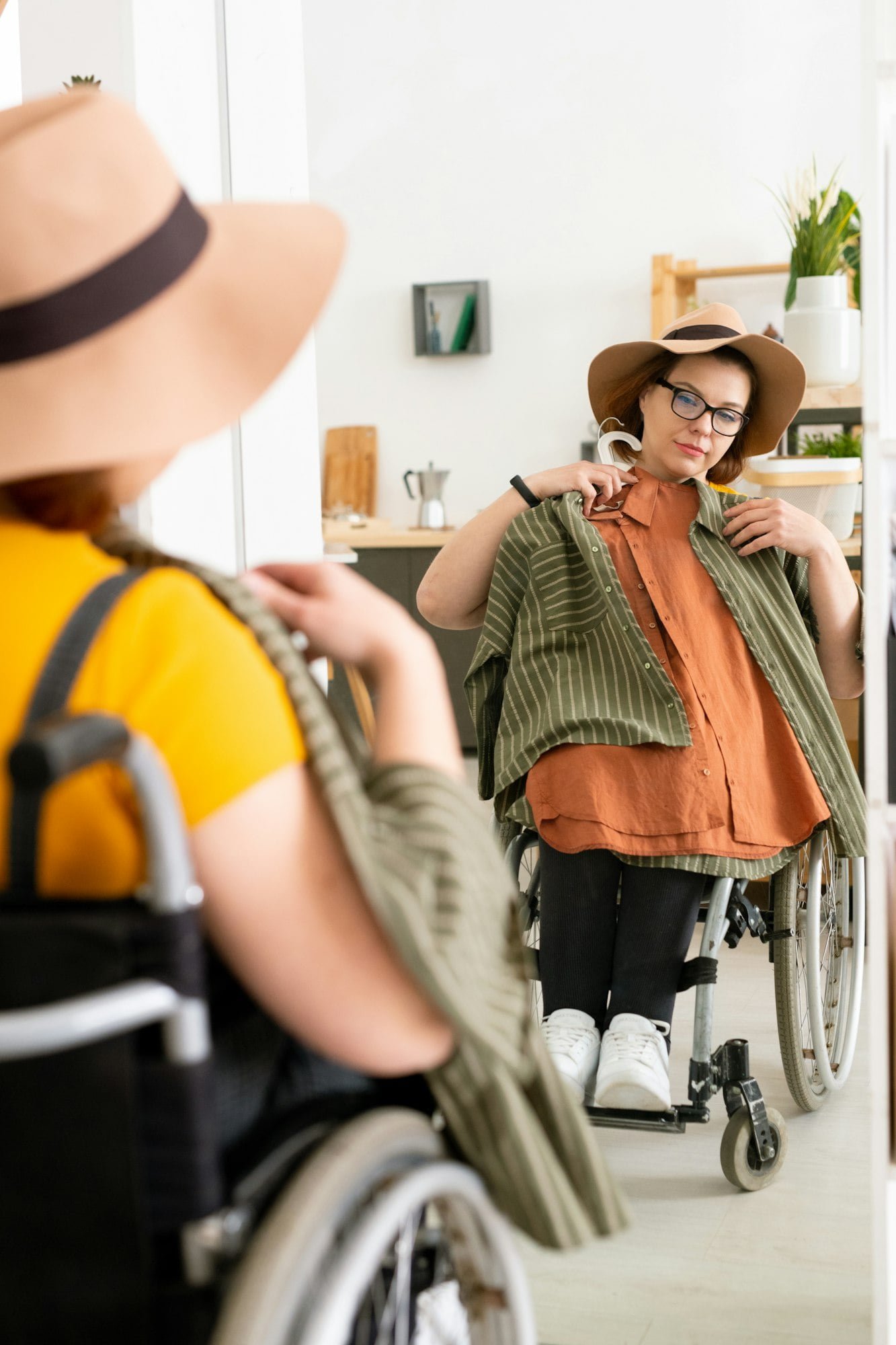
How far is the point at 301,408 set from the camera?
2432 millimetres

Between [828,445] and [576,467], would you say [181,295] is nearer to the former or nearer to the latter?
[576,467]

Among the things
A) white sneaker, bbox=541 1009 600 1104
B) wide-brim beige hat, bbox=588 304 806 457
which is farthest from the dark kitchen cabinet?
white sneaker, bbox=541 1009 600 1104

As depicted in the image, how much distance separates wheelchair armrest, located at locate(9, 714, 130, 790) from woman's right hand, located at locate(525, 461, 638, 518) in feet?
4.60

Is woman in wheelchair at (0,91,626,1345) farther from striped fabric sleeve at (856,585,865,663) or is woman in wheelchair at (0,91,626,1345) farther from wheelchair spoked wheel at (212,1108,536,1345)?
striped fabric sleeve at (856,585,865,663)

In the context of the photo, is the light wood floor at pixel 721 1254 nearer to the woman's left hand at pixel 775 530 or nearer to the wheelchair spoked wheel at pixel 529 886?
the wheelchair spoked wheel at pixel 529 886

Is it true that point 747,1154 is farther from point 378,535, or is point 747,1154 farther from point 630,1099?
point 378,535

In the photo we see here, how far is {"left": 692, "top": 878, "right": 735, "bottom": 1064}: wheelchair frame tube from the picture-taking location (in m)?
1.86

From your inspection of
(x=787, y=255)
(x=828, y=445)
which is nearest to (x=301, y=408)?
(x=828, y=445)

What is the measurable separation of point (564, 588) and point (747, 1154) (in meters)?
0.82

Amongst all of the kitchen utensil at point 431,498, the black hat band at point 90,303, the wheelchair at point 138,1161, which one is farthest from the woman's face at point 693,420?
the kitchen utensil at point 431,498

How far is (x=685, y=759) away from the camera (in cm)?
188

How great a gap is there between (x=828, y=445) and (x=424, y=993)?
112 inches

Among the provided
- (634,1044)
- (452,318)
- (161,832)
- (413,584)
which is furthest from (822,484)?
(452,318)

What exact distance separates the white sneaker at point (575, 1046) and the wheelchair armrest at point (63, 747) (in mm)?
1224
